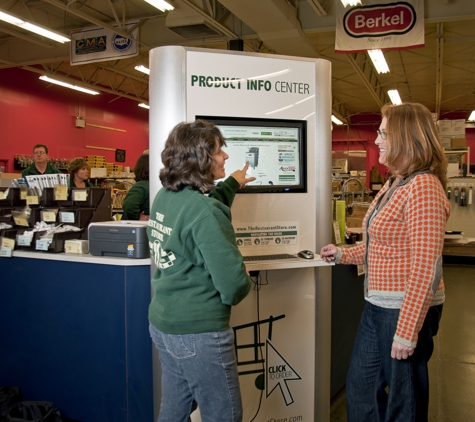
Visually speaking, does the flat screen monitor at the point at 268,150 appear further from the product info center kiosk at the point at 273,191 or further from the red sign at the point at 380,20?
the red sign at the point at 380,20

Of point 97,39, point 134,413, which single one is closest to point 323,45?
point 97,39

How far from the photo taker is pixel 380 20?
19.9 ft

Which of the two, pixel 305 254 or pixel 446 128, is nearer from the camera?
pixel 305 254

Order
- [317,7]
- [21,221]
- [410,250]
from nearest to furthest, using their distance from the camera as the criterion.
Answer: [410,250] < [21,221] < [317,7]

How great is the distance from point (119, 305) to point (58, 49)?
809cm

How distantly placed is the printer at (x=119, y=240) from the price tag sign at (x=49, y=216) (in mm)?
421

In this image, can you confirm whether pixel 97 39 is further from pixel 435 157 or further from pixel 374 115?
pixel 374 115

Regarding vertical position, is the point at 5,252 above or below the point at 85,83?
below

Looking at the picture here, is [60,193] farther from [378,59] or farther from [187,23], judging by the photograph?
[378,59]

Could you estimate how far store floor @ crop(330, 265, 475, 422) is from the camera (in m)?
2.85

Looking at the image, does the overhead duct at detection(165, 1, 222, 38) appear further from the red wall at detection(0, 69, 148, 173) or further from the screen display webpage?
the screen display webpage

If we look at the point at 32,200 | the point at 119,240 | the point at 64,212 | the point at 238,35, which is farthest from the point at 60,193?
the point at 238,35

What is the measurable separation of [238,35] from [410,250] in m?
6.94

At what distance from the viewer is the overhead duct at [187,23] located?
23.8 feet
